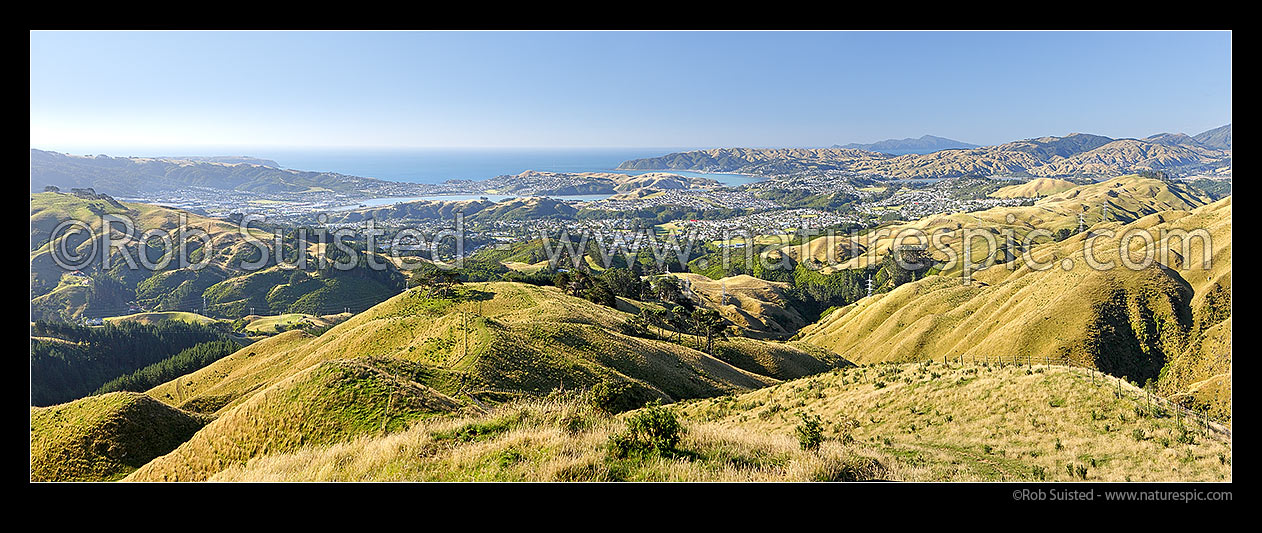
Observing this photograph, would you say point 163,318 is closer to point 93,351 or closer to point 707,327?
point 93,351

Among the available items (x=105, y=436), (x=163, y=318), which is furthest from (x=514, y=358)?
(x=163, y=318)

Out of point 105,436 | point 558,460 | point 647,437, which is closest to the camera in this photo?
point 558,460

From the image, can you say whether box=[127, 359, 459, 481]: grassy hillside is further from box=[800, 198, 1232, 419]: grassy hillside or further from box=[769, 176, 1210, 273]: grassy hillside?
box=[769, 176, 1210, 273]: grassy hillside

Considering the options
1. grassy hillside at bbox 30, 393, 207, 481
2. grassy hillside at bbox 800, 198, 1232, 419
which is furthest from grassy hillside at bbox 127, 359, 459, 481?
grassy hillside at bbox 800, 198, 1232, 419

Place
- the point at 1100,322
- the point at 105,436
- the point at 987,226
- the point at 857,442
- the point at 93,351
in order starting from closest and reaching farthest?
the point at 857,442 < the point at 105,436 < the point at 1100,322 < the point at 93,351 < the point at 987,226
